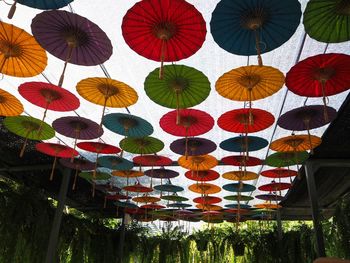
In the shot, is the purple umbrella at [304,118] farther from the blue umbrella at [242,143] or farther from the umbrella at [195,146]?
the umbrella at [195,146]

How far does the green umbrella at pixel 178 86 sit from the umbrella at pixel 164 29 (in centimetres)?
43

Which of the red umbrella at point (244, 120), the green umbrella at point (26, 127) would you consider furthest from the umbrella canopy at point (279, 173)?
the green umbrella at point (26, 127)

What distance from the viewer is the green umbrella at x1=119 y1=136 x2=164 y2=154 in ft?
16.1

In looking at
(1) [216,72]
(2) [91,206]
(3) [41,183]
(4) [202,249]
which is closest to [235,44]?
(1) [216,72]

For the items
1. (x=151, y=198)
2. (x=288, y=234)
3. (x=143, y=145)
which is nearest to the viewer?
(x=143, y=145)

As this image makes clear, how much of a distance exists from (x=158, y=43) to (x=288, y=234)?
641 cm

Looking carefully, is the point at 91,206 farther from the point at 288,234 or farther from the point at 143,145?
the point at 288,234

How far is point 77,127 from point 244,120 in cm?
240

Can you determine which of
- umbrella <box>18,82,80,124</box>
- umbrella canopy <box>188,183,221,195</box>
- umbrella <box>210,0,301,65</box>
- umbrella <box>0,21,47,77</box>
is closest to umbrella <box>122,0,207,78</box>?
umbrella <box>210,0,301,65</box>

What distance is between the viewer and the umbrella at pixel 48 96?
137 inches

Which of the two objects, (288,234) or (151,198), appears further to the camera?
(151,198)

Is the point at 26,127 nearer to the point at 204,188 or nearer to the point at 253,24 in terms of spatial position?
the point at 253,24

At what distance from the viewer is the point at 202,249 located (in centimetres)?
791

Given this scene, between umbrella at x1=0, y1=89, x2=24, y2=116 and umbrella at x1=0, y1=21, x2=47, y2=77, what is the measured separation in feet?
2.30
